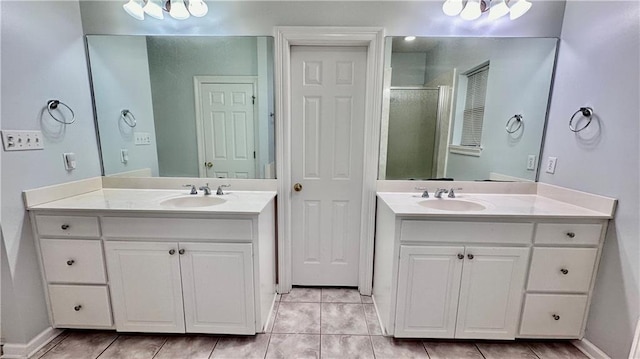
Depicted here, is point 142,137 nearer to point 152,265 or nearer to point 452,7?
point 152,265

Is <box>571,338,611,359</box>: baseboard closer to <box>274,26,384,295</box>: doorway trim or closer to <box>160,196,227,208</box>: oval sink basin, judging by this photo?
<box>274,26,384,295</box>: doorway trim

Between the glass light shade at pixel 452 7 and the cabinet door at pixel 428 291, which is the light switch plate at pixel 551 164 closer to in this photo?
the cabinet door at pixel 428 291

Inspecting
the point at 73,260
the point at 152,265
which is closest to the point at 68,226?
the point at 73,260

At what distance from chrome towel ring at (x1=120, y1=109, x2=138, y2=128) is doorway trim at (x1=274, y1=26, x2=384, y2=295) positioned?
1106 millimetres

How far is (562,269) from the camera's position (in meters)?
1.47

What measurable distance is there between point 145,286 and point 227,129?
1.14 metres

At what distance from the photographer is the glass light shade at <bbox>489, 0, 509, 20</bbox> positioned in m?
1.64

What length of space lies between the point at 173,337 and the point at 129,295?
38cm

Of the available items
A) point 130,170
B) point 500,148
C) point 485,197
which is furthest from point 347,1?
point 130,170

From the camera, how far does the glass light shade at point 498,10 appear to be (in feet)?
5.38

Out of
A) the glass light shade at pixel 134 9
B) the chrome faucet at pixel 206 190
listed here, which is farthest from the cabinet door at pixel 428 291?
the glass light shade at pixel 134 9

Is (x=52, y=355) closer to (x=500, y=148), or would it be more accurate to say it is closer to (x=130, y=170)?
(x=130, y=170)

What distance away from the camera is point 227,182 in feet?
6.42

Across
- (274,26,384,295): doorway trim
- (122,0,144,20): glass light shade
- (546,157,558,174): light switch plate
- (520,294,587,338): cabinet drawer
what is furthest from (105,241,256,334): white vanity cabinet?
(546,157,558,174): light switch plate
